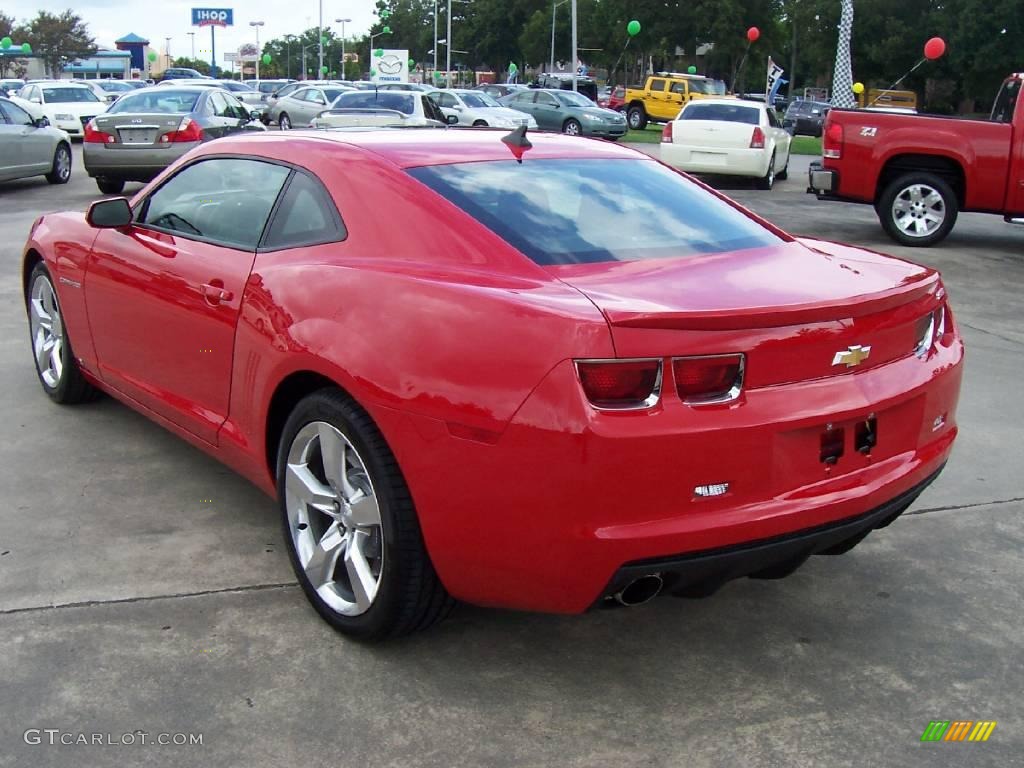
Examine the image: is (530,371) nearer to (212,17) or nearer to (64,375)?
(64,375)

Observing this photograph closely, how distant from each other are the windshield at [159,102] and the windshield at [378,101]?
6524 mm

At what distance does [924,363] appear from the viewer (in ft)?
10.6

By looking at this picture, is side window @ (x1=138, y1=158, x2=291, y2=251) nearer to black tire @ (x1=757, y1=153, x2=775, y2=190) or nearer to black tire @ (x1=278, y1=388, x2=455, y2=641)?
black tire @ (x1=278, y1=388, x2=455, y2=641)

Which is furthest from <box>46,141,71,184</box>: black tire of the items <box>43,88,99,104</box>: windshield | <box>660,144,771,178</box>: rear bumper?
<box>43,88,99,104</box>: windshield

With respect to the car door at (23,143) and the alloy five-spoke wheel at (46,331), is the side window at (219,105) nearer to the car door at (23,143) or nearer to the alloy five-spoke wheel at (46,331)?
the car door at (23,143)

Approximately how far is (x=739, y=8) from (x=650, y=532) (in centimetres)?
6764

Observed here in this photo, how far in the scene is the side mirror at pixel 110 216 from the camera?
14.9 feet

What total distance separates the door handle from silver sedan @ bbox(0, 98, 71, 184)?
1315cm

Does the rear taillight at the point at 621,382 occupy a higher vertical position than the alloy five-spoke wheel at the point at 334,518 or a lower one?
higher

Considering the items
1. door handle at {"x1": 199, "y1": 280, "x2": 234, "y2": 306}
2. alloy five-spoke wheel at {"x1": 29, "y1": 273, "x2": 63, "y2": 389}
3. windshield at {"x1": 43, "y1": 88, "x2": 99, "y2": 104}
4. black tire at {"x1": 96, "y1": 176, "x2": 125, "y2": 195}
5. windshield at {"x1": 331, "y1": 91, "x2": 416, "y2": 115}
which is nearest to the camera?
door handle at {"x1": 199, "y1": 280, "x2": 234, "y2": 306}

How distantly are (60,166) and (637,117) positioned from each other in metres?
27.3

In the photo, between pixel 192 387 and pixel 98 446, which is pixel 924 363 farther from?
pixel 98 446

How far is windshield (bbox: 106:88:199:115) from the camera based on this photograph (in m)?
15.9

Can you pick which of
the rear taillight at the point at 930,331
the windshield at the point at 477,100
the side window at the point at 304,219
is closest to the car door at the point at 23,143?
the side window at the point at 304,219
